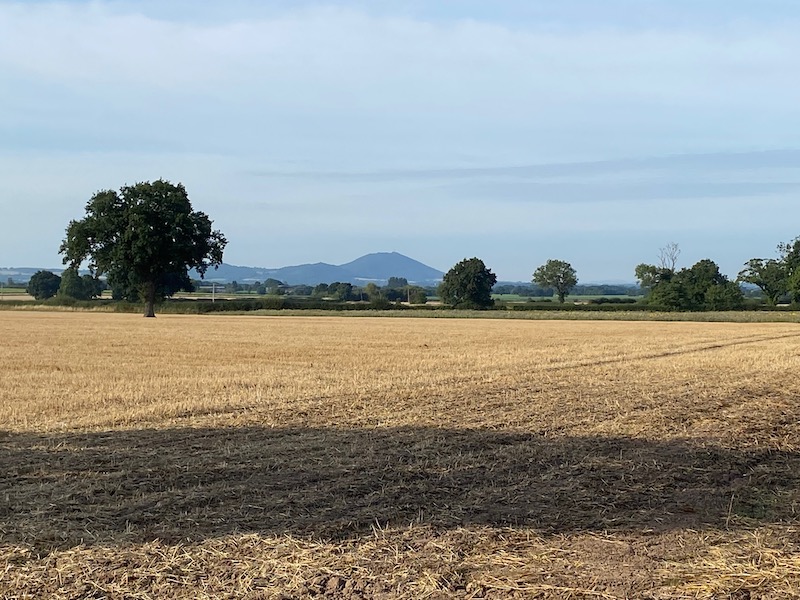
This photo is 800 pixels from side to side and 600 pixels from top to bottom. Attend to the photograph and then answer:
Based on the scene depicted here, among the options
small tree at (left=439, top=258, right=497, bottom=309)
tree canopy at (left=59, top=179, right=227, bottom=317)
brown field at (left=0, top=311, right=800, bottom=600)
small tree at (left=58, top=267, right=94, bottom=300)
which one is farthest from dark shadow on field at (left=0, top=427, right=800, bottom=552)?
small tree at (left=58, top=267, right=94, bottom=300)

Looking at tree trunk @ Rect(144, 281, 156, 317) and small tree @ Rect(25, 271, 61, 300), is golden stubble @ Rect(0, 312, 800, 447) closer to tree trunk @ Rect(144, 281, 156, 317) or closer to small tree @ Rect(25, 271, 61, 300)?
tree trunk @ Rect(144, 281, 156, 317)

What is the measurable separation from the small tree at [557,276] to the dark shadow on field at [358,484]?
522 feet

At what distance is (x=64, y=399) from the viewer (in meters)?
14.6

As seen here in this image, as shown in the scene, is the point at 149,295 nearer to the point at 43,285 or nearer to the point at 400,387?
the point at 400,387

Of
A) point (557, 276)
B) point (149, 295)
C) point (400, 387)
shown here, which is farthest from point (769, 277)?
point (400, 387)

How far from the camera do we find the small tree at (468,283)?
124m

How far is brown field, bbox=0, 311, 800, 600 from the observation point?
18.2ft

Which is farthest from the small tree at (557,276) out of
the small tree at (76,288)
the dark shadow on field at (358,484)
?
the dark shadow on field at (358,484)

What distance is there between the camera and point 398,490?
25.5 ft

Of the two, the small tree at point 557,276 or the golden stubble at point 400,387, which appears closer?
the golden stubble at point 400,387

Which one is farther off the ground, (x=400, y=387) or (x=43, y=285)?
(x=43, y=285)

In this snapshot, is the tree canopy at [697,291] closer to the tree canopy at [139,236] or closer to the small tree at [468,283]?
the small tree at [468,283]

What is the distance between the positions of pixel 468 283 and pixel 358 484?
11746cm

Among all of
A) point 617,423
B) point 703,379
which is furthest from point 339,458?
point 703,379
